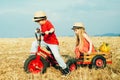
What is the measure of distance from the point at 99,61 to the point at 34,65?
2156mm

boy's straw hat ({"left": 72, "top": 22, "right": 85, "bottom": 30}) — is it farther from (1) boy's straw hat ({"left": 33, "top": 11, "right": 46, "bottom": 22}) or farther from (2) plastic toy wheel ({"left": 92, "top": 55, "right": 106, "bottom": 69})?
(1) boy's straw hat ({"left": 33, "top": 11, "right": 46, "bottom": 22})

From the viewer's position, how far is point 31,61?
966 cm

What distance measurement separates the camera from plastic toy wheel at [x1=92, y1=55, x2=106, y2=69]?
10648 mm

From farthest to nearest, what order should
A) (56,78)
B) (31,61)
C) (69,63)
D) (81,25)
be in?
1. (81,25)
2. (69,63)
3. (31,61)
4. (56,78)

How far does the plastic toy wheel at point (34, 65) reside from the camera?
966 cm

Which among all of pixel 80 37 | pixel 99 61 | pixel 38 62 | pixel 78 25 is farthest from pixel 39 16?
pixel 99 61

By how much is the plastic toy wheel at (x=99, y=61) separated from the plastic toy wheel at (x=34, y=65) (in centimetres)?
166

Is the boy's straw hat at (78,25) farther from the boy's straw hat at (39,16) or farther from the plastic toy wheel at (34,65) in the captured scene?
the plastic toy wheel at (34,65)

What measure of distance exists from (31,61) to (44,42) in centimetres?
69

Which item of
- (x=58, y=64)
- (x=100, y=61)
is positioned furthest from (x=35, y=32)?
(x=100, y=61)

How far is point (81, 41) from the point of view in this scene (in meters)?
11.1

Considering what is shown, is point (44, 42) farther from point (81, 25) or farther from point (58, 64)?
point (81, 25)

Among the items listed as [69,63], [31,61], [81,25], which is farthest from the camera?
[81,25]

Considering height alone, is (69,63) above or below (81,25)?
below
